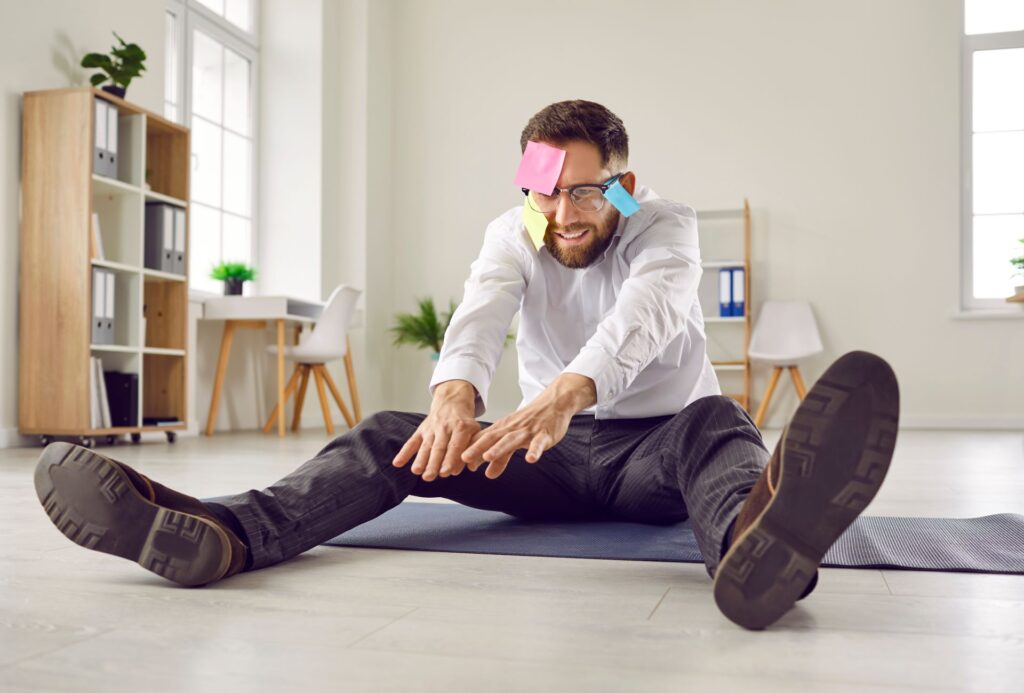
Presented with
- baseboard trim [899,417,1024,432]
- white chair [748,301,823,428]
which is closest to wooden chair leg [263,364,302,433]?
white chair [748,301,823,428]

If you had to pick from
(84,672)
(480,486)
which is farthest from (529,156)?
(84,672)

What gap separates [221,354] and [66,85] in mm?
1579

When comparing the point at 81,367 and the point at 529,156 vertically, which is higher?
the point at 529,156

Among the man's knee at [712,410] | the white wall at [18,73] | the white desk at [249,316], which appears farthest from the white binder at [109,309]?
the man's knee at [712,410]

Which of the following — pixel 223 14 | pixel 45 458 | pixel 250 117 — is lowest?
pixel 45 458

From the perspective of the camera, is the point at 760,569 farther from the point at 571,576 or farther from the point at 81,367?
the point at 81,367

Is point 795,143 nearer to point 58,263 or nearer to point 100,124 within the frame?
point 100,124

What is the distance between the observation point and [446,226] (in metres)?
7.16

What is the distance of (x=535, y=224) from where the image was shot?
160 centimetres

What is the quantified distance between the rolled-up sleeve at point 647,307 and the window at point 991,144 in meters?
5.34

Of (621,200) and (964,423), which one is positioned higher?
(621,200)

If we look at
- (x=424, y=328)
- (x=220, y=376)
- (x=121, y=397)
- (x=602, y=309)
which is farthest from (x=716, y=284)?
(x=602, y=309)

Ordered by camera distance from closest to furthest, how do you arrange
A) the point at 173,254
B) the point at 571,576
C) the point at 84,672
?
the point at 84,672, the point at 571,576, the point at 173,254

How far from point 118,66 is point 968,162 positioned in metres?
4.93
